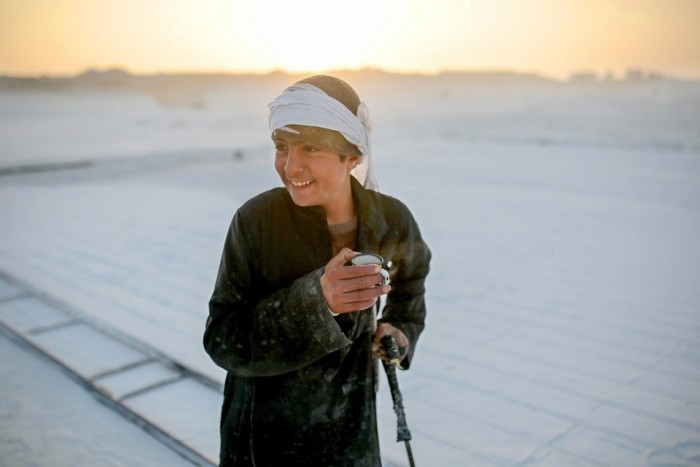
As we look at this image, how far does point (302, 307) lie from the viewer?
1.27 m

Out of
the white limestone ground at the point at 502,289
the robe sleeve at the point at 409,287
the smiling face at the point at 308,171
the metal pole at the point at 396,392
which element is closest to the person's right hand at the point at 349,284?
the smiling face at the point at 308,171

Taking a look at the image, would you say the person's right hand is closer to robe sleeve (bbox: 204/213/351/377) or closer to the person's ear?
robe sleeve (bbox: 204/213/351/377)

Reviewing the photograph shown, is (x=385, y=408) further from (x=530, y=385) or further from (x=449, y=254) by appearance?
(x=449, y=254)

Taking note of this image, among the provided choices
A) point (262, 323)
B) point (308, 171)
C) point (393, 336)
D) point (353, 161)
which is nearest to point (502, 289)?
point (393, 336)

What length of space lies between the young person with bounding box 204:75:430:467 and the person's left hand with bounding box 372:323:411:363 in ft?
0.03

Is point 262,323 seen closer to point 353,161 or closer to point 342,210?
point 342,210

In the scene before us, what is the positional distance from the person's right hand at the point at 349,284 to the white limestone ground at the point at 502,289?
1.89 m

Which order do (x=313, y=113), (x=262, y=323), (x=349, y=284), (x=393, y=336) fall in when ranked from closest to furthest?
(x=349, y=284) < (x=262, y=323) < (x=313, y=113) < (x=393, y=336)

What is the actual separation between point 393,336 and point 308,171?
63 cm

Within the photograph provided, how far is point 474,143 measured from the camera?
18.8 m

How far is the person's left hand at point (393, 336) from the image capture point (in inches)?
64.4

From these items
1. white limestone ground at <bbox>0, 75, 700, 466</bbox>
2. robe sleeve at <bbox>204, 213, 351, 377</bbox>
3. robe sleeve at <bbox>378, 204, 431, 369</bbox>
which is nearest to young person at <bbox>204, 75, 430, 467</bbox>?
robe sleeve at <bbox>204, 213, 351, 377</bbox>

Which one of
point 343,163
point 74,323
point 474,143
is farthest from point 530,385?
point 474,143

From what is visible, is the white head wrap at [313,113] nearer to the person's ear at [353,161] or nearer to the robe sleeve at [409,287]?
the person's ear at [353,161]
